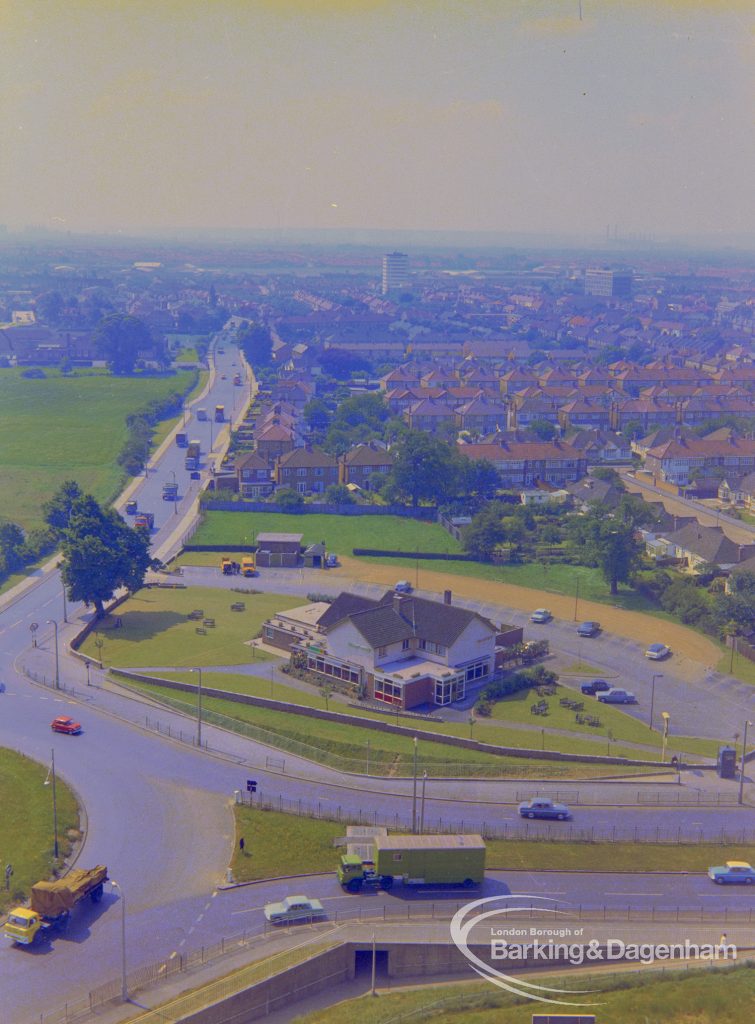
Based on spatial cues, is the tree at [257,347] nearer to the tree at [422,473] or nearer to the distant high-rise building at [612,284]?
the tree at [422,473]

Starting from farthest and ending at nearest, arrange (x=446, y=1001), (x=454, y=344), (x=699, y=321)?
(x=699, y=321)
(x=454, y=344)
(x=446, y=1001)

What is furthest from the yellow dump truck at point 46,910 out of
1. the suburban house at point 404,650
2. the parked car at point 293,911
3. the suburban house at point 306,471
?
the suburban house at point 306,471

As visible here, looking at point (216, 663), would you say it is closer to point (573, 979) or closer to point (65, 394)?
point (573, 979)

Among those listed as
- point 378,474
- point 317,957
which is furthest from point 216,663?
point 378,474

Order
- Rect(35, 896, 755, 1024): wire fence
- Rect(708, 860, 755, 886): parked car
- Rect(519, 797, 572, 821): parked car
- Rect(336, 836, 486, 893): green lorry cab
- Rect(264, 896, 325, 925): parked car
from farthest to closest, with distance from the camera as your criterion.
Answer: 1. Rect(519, 797, 572, 821): parked car
2. Rect(708, 860, 755, 886): parked car
3. Rect(336, 836, 486, 893): green lorry cab
4. Rect(264, 896, 325, 925): parked car
5. Rect(35, 896, 755, 1024): wire fence

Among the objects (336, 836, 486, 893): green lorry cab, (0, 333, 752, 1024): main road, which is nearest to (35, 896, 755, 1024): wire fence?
(0, 333, 752, 1024): main road

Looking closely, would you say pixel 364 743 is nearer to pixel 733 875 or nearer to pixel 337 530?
pixel 733 875

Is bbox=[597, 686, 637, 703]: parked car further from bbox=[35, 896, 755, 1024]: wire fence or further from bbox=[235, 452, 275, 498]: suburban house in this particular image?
bbox=[235, 452, 275, 498]: suburban house
